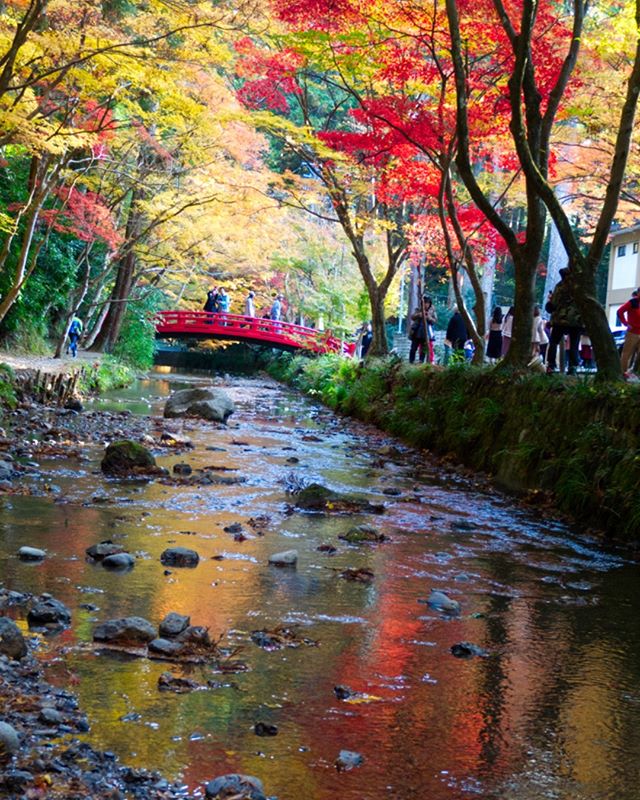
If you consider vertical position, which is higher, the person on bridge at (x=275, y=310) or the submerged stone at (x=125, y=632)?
the person on bridge at (x=275, y=310)

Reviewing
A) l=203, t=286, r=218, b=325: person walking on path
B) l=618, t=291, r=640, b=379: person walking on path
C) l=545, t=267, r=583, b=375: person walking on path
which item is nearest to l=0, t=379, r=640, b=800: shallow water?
l=545, t=267, r=583, b=375: person walking on path

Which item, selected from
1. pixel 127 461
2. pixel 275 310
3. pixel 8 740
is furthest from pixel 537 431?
pixel 275 310

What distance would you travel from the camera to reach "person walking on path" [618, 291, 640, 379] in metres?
14.5

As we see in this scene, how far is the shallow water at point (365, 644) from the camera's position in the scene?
409cm

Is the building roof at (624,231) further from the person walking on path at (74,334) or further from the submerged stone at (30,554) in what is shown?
the submerged stone at (30,554)

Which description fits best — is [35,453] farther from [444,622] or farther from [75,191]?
[75,191]

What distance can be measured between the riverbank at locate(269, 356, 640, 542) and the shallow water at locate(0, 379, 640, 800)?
2.15ft

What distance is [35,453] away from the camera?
12.2 meters

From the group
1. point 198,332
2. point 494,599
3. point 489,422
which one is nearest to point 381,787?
point 494,599

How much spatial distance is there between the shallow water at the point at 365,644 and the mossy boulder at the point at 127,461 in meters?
0.60

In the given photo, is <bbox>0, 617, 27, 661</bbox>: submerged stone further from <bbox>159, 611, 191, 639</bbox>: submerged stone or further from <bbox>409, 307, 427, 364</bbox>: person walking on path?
<bbox>409, 307, 427, 364</bbox>: person walking on path

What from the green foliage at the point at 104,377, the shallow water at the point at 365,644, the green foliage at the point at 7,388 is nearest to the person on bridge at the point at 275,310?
the green foliage at the point at 104,377

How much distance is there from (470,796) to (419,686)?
1.17m

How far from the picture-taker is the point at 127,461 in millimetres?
11250
